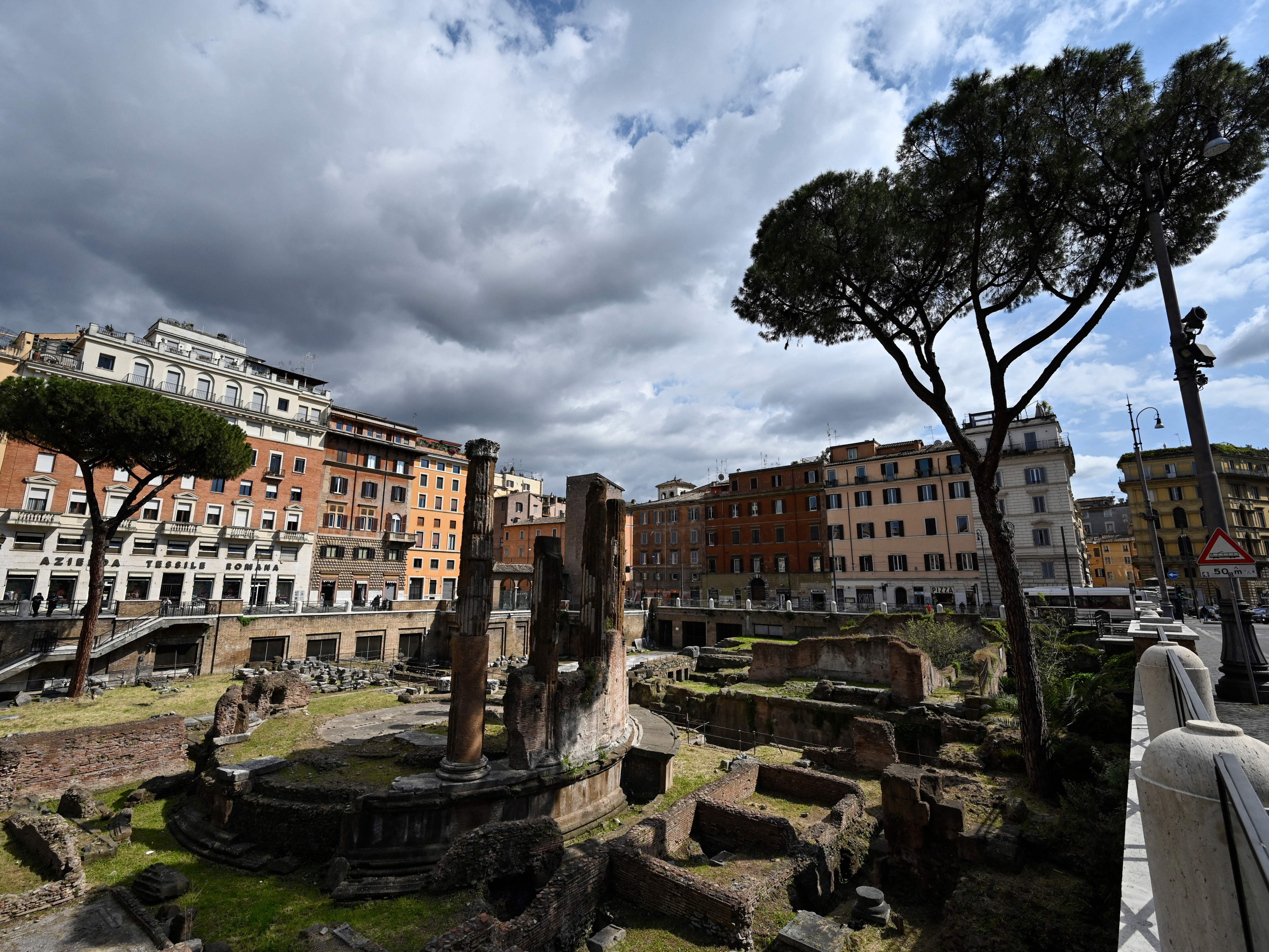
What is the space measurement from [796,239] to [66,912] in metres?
19.2

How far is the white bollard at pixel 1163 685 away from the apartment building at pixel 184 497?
3603cm

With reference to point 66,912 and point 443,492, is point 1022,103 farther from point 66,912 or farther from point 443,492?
point 443,492

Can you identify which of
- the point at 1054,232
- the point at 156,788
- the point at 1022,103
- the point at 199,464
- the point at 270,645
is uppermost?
the point at 1022,103

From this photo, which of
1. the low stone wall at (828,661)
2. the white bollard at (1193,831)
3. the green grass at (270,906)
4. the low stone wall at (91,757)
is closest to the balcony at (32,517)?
the low stone wall at (91,757)

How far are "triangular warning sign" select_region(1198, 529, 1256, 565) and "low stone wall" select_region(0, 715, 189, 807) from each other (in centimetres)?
2318

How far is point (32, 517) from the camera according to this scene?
30.4 meters

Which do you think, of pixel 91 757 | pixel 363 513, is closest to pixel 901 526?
pixel 363 513

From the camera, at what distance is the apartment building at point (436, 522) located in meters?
50.5

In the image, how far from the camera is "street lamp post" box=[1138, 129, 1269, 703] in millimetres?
8305

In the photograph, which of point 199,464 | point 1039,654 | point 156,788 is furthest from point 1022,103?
point 199,464

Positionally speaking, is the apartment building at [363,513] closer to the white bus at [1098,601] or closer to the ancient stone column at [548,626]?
the ancient stone column at [548,626]

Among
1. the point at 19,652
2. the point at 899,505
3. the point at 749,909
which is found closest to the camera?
the point at 749,909

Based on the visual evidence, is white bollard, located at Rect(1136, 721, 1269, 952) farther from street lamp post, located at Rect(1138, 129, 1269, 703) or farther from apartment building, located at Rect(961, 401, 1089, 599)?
apartment building, located at Rect(961, 401, 1089, 599)

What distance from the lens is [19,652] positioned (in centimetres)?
2514
